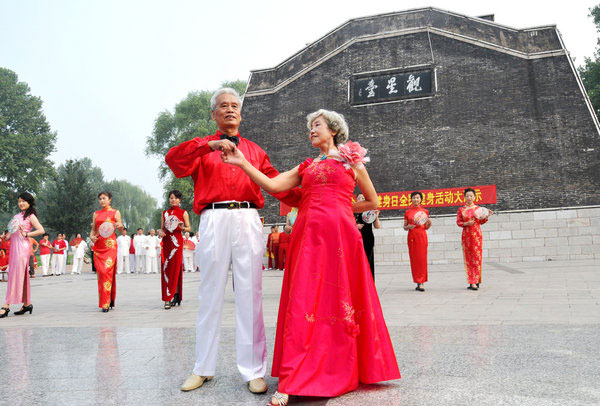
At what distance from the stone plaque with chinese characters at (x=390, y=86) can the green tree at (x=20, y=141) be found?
2729 cm

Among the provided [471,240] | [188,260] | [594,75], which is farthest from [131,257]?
[594,75]

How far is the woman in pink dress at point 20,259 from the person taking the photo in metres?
7.84

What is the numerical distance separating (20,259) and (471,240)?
8341mm

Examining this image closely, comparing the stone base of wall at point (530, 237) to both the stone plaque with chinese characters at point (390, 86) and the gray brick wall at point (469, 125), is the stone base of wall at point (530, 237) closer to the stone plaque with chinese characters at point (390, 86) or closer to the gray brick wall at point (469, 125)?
the gray brick wall at point (469, 125)

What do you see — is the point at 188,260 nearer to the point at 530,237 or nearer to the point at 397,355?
the point at 530,237

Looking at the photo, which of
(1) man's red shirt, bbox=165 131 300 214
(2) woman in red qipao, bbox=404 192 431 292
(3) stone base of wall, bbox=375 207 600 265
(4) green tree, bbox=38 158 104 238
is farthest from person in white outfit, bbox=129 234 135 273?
(1) man's red shirt, bbox=165 131 300 214

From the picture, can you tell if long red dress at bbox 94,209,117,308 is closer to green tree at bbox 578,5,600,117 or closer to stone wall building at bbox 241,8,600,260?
stone wall building at bbox 241,8,600,260

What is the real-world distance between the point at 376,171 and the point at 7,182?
98.6ft

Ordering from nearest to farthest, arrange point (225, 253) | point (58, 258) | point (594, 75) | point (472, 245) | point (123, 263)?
point (225, 253), point (472, 245), point (58, 258), point (123, 263), point (594, 75)

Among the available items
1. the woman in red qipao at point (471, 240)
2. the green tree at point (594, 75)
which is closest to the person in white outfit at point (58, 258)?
the woman in red qipao at point (471, 240)

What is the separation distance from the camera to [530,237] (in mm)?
18109

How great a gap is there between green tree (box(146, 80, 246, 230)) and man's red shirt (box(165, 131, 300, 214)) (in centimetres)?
3514

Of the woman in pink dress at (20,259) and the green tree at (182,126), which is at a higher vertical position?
the green tree at (182,126)

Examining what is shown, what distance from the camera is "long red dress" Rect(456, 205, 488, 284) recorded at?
31.8 feet
